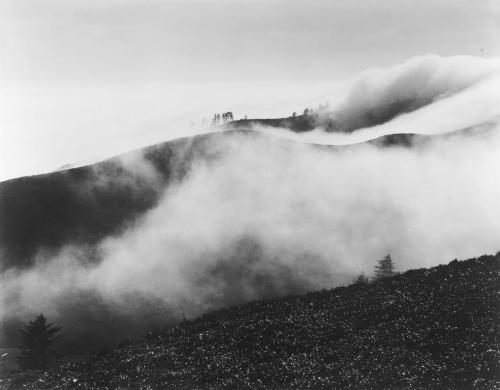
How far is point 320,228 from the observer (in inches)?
7254

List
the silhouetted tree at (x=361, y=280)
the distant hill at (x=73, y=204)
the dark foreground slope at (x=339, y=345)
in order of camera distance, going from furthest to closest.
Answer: the distant hill at (x=73, y=204) < the silhouetted tree at (x=361, y=280) < the dark foreground slope at (x=339, y=345)

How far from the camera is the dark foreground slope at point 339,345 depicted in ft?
96.5

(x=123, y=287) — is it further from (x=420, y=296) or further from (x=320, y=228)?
(x=420, y=296)

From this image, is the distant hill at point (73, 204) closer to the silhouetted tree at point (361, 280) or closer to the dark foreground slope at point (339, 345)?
the silhouetted tree at point (361, 280)

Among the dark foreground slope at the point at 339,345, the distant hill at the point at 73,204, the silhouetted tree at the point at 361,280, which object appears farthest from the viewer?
the distant hill at the point at 73,204

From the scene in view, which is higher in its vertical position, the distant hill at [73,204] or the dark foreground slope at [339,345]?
the distant hill at [73,204]

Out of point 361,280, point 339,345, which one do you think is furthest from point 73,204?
point 339,345

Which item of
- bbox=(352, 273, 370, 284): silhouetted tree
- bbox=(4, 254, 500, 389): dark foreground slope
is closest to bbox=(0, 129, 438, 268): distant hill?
bbox=(352, 273, 370, 284): silhouetted tree

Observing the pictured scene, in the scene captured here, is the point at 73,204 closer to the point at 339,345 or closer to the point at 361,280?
the point at 361,280

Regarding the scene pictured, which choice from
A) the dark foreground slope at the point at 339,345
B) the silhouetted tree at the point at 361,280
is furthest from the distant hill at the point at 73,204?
the dark foreground slope at the point at 339,345

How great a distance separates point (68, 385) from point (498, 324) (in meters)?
32.1

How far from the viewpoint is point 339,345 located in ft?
114

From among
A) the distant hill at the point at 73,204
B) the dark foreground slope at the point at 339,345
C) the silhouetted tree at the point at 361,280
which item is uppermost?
the distant hill at the point at 73,204

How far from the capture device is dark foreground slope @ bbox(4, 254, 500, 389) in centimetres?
2941
